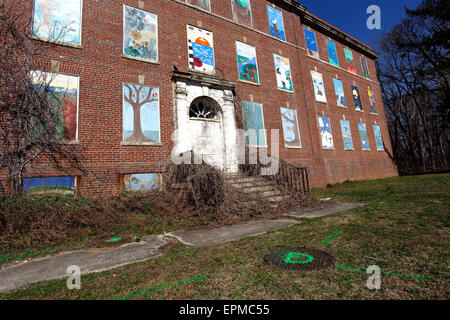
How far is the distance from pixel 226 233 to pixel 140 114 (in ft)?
18.7

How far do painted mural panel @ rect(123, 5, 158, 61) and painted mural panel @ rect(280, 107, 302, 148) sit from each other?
23.4ft

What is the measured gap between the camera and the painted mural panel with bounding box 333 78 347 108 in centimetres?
1605

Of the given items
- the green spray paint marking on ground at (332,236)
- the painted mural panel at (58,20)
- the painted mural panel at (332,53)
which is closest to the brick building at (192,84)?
the painted mural panel at (58,20)

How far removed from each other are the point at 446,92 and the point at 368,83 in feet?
30.2

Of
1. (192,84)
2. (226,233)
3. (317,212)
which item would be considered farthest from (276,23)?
(226,233)

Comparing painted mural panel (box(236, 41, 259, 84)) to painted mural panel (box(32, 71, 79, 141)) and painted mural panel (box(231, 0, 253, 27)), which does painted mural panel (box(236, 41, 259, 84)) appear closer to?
painted mural panel (box(231, 0, 253, 27))

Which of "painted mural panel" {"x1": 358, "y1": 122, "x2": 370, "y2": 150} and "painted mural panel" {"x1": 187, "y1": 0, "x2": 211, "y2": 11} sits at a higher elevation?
"painted mural panel" {"x1": 187, "y1": 0, "x2": 211, "y2": 11}

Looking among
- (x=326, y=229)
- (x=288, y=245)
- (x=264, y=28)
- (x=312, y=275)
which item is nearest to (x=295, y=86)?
(x=264, y=28)

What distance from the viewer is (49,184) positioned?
617cm

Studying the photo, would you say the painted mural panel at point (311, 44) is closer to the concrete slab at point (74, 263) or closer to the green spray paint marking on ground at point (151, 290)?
the concrete slab at point (74, 263)

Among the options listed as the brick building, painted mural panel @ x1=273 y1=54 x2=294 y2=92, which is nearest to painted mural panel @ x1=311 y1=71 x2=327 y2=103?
the brick building

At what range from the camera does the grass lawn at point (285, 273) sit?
2027 mm

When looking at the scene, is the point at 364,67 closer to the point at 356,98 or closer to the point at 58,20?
the point at 356,98

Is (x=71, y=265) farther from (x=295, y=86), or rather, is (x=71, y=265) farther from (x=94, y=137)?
(x=295, y=86)
